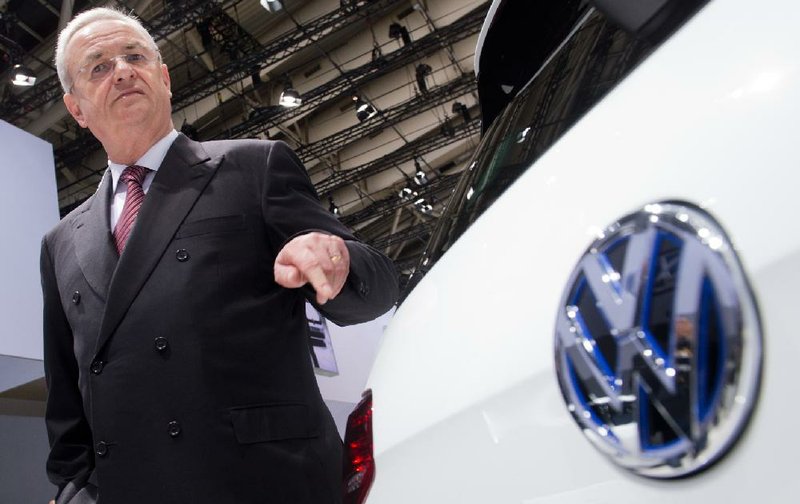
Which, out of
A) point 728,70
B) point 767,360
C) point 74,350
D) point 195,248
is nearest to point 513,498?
point 767,360

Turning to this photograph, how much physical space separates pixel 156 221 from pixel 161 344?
0.76 ft

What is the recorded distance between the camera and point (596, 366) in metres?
0.51

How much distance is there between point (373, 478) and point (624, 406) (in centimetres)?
44

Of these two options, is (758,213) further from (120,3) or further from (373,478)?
(120,3)

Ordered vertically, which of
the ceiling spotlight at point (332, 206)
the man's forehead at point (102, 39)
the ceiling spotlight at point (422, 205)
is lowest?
the man's forehead at point (102, 39)

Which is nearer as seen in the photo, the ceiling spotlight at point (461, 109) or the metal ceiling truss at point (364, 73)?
the metal ceiling truss at point (364, 73)

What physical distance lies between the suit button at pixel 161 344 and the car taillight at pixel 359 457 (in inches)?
16.3

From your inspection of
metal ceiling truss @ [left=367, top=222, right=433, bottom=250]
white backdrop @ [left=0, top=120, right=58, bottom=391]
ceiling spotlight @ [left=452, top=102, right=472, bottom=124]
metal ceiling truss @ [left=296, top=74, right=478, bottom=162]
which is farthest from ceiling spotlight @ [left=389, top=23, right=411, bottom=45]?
white backdrop @ [left=0, top=120, right=58, bottom=391]

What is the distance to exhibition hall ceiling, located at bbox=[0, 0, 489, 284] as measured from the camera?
10613mm

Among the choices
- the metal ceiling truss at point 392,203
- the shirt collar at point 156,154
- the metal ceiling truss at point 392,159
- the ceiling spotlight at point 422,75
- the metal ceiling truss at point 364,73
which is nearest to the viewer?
the shirt collar at point 156,154

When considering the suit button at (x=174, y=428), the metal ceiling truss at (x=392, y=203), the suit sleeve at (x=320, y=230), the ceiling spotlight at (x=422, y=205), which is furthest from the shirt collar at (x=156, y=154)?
the ceiling spotlight at (x=422, y=205)

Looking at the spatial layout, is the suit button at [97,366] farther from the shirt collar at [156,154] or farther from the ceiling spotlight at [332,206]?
the ceiling spotlight at [332,206]

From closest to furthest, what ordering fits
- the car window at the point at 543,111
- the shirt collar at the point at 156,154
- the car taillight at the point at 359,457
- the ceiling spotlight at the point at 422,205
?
the car window at the point at 543,111 < the car taillight at the point at 359,457 < the shirt collar at the point at 156,154 < the ceiling spotlight at the point at 422,205

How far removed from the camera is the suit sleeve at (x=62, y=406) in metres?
1.39
